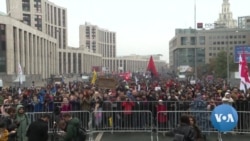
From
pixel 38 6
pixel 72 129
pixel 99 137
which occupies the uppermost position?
pixel 38 6

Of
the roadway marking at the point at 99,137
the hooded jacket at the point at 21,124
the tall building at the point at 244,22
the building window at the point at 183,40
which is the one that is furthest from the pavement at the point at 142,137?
the building window at the point at 183,40

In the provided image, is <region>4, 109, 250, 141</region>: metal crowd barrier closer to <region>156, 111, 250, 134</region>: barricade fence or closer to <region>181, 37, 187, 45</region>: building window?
<region>156, 111, 250, 134</region>: barricade fence

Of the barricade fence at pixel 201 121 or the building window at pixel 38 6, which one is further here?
the building window at pixel 38 6

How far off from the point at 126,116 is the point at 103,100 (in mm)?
1505

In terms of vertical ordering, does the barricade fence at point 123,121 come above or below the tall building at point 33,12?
below

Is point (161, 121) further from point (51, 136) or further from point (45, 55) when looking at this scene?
point (45, 55)

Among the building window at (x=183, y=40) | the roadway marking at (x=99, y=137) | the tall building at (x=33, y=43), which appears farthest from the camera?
the building window at (x=183, y=40)

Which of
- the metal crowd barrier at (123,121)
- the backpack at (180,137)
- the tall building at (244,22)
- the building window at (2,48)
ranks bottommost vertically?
the metal crowd barrier at (123,121)

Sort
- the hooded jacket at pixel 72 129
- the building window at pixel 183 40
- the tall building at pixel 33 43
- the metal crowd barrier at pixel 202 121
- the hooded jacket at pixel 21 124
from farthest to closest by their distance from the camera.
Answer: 1. the building window at pixel 183 40
2. the tall building at pixel 33 43
3. the metal crowd barrier at pixel 202 121
4. the hooded jacket at pixel 21 124
5. the hooded jacket at pixel 72 129

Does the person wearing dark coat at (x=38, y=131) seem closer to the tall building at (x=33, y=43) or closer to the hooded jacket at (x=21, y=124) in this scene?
the hooded jacket at (x=21, y=124)

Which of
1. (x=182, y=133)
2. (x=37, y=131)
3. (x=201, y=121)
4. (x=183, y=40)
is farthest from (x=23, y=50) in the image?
(x=183, y=40)

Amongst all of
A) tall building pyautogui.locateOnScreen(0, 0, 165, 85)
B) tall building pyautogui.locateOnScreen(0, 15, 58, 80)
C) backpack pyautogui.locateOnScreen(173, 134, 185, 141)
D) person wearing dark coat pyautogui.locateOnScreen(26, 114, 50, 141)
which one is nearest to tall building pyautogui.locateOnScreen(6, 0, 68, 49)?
tall building pyautogui.locateOnScreen(0, 0, 165, 85)

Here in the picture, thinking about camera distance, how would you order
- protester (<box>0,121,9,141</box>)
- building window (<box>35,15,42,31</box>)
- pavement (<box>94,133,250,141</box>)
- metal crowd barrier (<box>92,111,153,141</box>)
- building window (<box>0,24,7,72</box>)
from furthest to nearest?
1. building window (<box>35,15,42,31</box>)
2. building window (<box>0,24,7,72</box>)
3. metal crowd barrier (<box>92,111,153,141</box>)
4. pavement (<box>94,133,250,141</box>)
5. protester (<box>0,121,9,141</box>)

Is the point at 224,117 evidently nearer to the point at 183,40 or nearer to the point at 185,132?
the point at 185,132
